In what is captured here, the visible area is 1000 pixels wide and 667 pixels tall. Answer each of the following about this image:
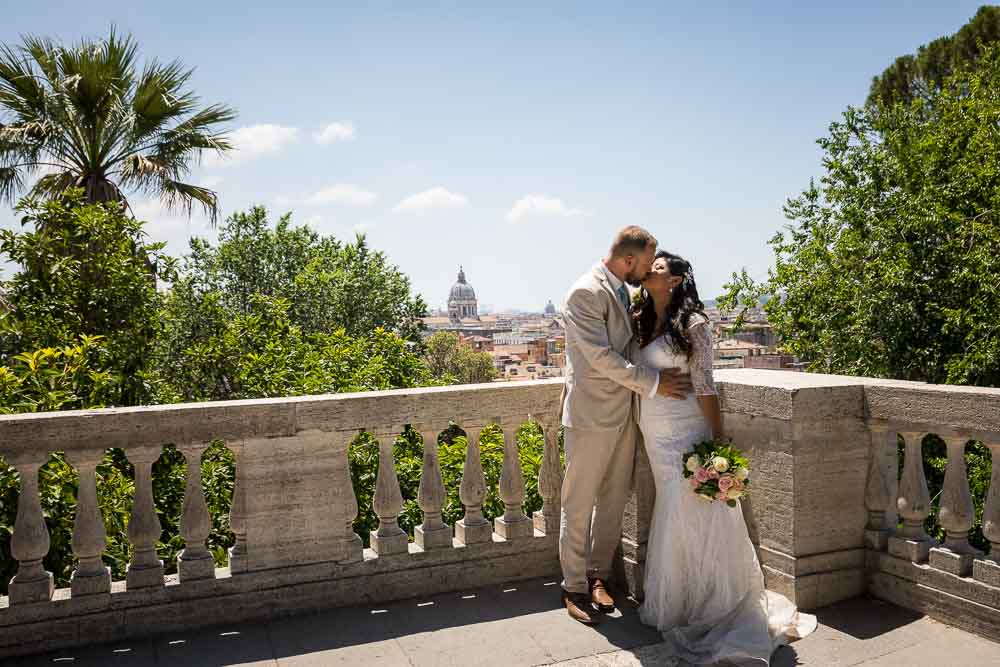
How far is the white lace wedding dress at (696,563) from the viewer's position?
3.47 metres

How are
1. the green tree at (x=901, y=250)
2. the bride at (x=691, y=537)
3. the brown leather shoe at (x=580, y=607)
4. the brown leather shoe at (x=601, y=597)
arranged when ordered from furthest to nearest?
the green tree at (x=901, y=250), the brown leather shoe at (x=601, y=597), the brown leather shoe at (x=580, y=607), the bride at (x=691, y=537)

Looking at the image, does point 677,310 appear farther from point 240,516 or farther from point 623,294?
point 240,516

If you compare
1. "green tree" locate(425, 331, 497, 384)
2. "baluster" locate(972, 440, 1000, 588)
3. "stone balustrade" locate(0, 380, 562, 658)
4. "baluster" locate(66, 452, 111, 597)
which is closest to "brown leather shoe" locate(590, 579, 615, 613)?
"stone balustrade" locate(0, 380, 562, 658)

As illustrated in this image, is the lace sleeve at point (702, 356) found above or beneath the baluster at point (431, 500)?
above

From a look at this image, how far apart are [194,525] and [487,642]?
1.47 m

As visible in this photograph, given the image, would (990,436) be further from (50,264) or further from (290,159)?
(290,159)

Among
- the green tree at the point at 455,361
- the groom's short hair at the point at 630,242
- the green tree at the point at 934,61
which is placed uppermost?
the green tree at the point at 934,61

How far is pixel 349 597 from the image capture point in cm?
401

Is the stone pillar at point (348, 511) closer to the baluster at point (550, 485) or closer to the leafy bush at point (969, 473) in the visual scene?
the baluster at point (550, 485)

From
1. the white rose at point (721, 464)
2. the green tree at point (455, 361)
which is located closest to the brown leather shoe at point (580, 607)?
the white rose at point (721, 464)

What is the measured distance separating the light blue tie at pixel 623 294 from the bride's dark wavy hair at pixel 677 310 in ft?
0.30

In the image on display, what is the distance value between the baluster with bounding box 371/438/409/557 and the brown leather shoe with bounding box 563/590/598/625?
0.88 metres

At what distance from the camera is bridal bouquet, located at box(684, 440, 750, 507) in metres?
3.45

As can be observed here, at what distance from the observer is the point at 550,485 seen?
448 cm
